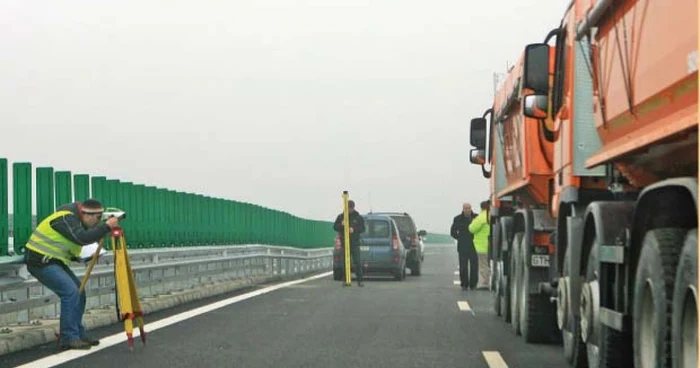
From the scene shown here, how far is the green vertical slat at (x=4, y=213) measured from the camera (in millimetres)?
11828

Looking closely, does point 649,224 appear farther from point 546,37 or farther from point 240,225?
point 240,225

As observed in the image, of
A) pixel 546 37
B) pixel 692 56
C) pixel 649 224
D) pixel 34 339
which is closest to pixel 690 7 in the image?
pixel 692 56

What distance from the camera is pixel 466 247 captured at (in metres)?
22.2

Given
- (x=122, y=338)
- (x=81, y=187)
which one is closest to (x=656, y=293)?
(x=122, y=338)

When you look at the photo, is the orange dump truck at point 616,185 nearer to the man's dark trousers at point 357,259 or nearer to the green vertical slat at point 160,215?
the green vertical slat at point 160,215

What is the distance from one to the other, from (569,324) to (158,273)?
30.4ft

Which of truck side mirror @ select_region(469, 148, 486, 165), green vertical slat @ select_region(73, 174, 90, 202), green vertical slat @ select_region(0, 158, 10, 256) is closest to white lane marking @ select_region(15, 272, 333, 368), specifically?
green vertical slat @ select_region(0, 158, 10, 256)

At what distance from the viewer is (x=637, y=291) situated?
6242mm

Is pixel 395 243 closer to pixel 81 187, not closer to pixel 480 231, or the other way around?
pixel 480 231

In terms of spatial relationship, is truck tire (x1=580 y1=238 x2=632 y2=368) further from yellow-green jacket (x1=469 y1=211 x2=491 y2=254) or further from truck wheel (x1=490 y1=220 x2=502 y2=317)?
yellow-green jacket (x1=469 y1=211 x2=491 y2=254)

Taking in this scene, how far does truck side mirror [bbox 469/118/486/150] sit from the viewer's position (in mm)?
16734

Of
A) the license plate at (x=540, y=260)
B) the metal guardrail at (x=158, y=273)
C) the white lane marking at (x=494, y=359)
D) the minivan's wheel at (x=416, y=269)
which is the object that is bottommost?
the white lane marking at (x=494, y=359)

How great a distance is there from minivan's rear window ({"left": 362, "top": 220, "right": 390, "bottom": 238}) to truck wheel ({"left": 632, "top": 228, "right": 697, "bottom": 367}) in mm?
19977

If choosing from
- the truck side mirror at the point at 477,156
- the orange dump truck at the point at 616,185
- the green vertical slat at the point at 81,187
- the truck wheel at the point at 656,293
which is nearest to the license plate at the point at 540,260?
the orange dump truck at the point at 616,185
